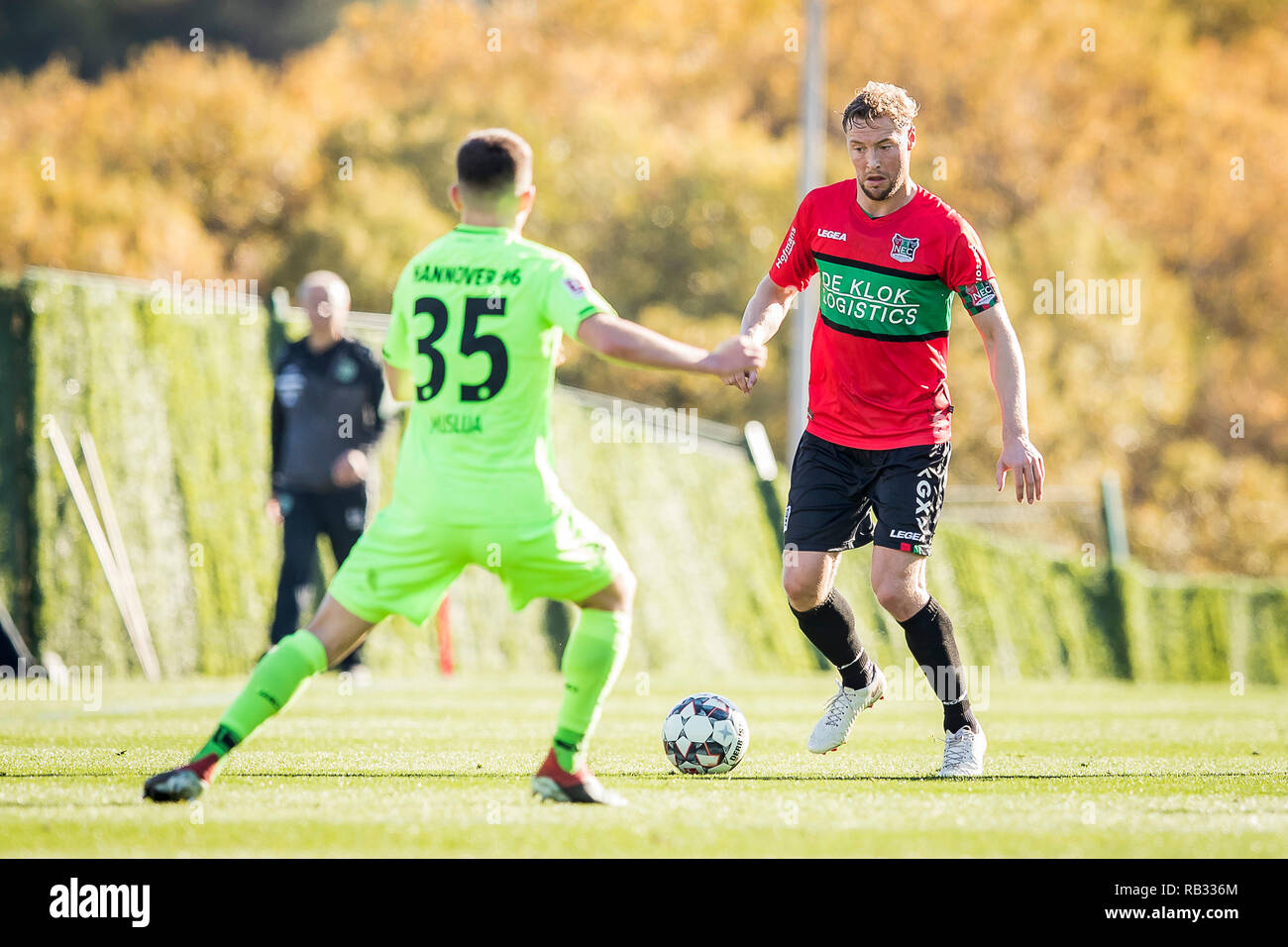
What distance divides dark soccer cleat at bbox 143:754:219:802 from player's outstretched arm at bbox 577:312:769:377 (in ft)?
5.82

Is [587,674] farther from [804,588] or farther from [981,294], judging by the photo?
[981,294]

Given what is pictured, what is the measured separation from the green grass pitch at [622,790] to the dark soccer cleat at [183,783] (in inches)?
2.1

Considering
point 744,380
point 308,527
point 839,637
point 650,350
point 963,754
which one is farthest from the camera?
point 308,527

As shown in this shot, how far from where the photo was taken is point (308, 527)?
1125 cm

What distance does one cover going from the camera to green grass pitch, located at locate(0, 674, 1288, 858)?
15.6 feet

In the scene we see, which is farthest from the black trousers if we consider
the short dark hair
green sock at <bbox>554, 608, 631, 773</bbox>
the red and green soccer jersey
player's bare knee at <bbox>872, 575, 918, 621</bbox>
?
the short dark hair

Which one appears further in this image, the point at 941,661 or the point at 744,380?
the point at 941,661

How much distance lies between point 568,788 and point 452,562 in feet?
2.72

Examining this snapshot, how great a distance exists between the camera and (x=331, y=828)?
4898mm

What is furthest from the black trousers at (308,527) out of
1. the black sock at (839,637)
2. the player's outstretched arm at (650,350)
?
the player's outstretched arm at (650,350)

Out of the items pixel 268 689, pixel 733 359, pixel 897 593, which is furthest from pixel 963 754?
pixel 268 689

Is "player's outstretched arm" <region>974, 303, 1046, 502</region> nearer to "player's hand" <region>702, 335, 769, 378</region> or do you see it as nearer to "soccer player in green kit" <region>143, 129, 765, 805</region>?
→ "player's hand" <region>702, 335, 769, 378</region>

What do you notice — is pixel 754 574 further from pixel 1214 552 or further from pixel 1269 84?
pixel 1269 84
